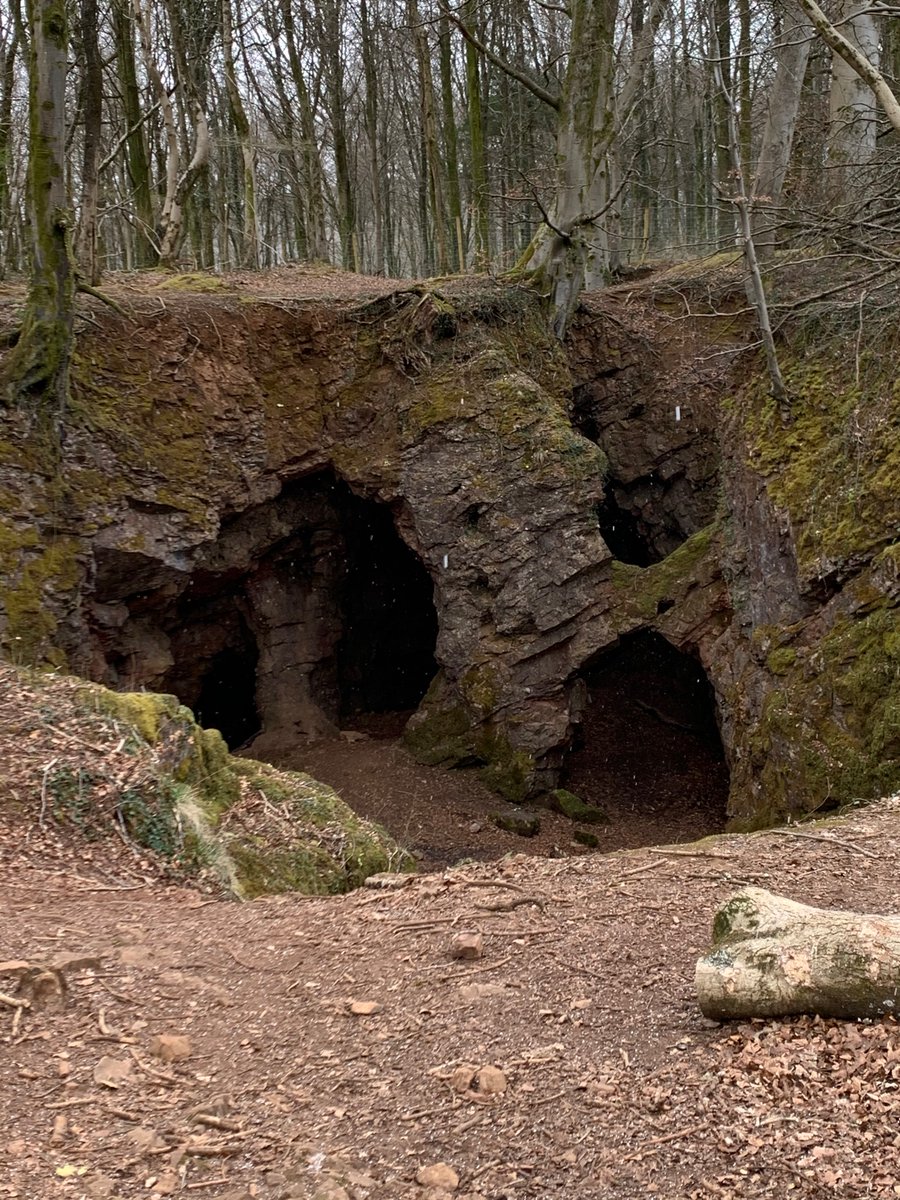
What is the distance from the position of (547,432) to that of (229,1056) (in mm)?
10056

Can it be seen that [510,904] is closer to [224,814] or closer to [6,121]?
[224,814]

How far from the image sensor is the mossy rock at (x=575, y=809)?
12156mm

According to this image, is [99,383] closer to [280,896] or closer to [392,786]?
[392,786]

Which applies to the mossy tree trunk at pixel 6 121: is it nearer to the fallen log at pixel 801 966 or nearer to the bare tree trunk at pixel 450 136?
the bare tree trunk at pixel 450 136

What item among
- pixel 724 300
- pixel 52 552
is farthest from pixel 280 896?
pixel 724 300

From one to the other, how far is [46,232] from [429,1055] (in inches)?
360

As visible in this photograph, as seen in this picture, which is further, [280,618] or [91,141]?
[280,618]

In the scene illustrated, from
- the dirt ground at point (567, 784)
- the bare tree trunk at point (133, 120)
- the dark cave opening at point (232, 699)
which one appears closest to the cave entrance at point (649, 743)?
the dirt ground at point (567, 784)

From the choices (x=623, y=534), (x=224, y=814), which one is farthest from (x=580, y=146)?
(x=224, y=814)

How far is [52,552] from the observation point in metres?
10.2

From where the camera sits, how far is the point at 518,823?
11.5 meters

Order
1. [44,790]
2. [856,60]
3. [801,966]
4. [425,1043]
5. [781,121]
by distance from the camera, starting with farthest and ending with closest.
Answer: [781,121], [44,790], [856,60], [425,1043], [801,966]

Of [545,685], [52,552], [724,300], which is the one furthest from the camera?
[724,300]

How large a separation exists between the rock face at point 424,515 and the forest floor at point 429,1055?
17.4 ft
